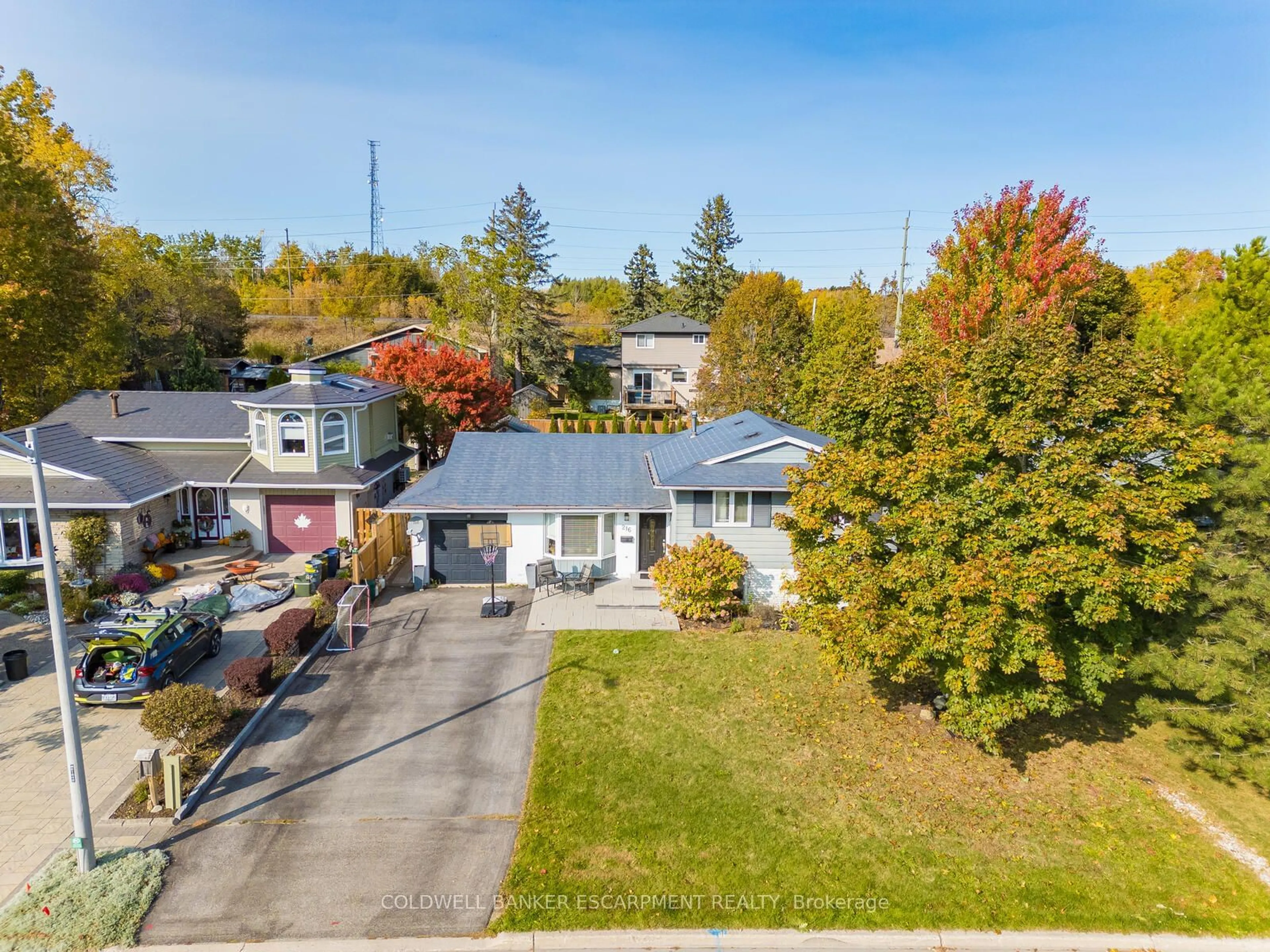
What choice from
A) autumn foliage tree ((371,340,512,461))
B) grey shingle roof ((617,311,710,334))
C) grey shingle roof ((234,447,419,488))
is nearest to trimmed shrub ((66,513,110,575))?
grey shingle roof ((234,447,419,488))

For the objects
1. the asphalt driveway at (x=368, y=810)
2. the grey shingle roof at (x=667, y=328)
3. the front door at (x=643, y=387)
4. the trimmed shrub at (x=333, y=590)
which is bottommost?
the asphalt driveway at (x=368, y=810)

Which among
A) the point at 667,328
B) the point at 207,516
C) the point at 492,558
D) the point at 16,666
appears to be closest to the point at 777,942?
the point at 492,558

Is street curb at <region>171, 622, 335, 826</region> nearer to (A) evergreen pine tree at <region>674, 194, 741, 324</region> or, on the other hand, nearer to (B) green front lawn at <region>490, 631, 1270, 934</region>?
(B) green front lawn at <region>490, 631, 1270, 934</region>

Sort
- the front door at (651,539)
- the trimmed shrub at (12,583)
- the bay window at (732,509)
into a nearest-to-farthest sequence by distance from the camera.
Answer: the trimmed shrub at (12,583) → the bay window at (732,509) → the front door at (651,539)

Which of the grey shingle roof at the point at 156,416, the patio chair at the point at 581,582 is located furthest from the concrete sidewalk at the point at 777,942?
the grey shingle roof at the point at 156,416

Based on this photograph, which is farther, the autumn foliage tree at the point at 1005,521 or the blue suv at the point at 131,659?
the blue suv at the point at 131,659

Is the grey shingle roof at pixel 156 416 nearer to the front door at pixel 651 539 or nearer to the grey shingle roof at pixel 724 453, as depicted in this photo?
the front door at pixel 651 539

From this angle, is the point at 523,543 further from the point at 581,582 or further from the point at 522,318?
the point at 522,318
